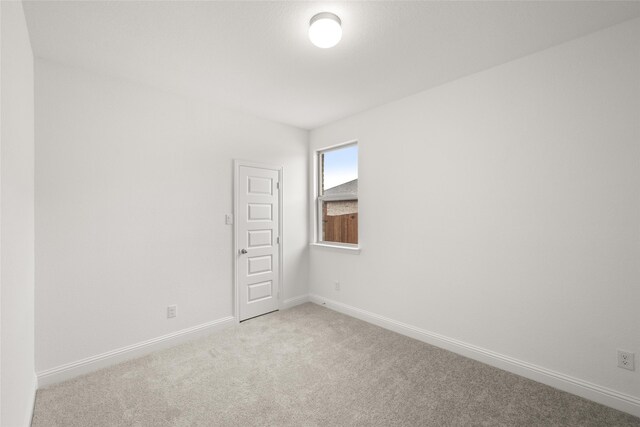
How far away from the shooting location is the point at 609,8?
181 cm

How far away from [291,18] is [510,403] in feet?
10.1

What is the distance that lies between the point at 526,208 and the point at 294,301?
3.03 m

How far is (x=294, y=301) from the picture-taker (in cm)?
412

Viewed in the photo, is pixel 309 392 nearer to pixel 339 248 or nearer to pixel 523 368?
pixel 523 368

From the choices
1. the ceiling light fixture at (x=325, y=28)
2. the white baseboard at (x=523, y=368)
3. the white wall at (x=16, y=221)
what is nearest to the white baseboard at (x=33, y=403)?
the white wall at (x=16, y=221)

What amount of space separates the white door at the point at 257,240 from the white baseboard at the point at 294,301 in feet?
0.49

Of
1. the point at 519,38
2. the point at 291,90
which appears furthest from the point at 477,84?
the point at 291,90

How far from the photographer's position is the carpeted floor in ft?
6.19

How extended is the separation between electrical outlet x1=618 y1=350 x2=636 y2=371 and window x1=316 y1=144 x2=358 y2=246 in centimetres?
254

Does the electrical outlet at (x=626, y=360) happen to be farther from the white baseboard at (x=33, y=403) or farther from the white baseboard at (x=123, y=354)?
the white baseboard at (x=33, y=403)

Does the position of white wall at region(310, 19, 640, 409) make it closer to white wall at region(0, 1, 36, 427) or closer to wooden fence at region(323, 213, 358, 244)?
wooden fence at region(323, 213, 358, 244)

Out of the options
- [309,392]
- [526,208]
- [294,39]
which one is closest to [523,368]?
[526,208]

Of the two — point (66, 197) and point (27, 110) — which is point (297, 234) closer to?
point (66, 197)

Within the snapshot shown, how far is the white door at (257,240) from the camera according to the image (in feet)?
11.6
